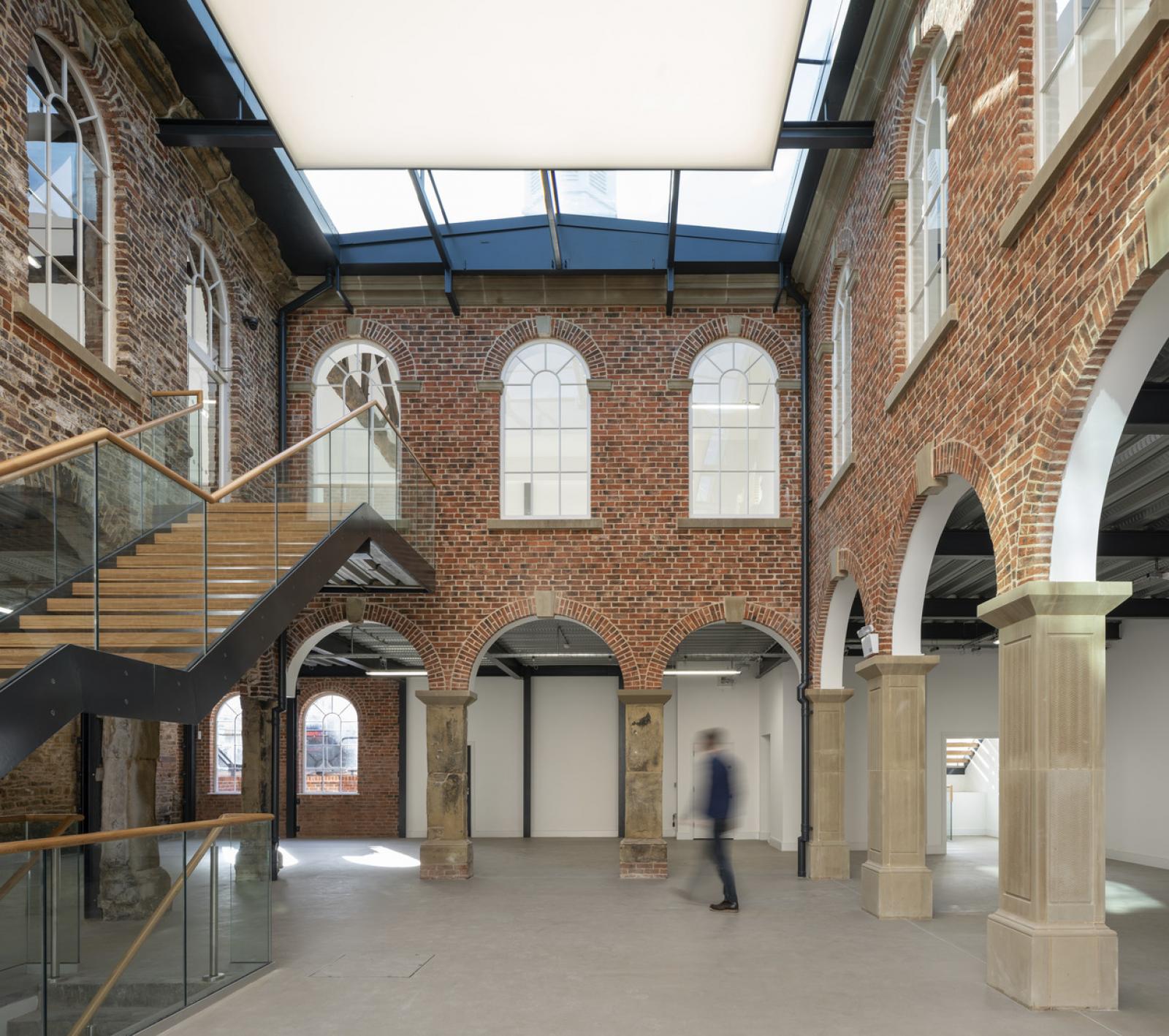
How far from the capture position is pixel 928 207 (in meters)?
10.2

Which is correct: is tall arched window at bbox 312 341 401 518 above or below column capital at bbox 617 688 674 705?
above

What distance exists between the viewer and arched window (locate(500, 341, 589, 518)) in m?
16.6

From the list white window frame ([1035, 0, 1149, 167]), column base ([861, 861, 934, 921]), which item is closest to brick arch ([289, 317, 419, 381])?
column base ([861, 861, 934, 921])

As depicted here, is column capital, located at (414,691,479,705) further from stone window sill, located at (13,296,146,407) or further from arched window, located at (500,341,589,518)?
stone window sill, located at (13,296,146,407)

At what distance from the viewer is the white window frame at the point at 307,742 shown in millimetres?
23891

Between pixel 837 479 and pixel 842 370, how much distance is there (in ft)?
6.18

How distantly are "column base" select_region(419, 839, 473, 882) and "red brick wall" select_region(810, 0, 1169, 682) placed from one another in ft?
21.5

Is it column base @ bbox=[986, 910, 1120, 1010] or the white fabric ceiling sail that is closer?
column base @ bbox=[986, 910, 1120, 1010]

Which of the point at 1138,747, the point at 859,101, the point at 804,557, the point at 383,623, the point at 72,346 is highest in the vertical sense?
the point at 859,101

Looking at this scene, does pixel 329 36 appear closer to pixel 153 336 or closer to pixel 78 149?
pixel 78 149

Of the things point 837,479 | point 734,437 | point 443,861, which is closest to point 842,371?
point 837,479

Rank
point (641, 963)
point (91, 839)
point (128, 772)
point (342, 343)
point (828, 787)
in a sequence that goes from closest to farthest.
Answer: point (91, 839) < point (641, 963) < point (128, 772) < point (828, 787) < point (342, 343)

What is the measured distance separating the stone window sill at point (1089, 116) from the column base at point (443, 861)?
1058cm

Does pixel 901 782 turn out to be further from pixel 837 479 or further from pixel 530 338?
pixel 530 338
